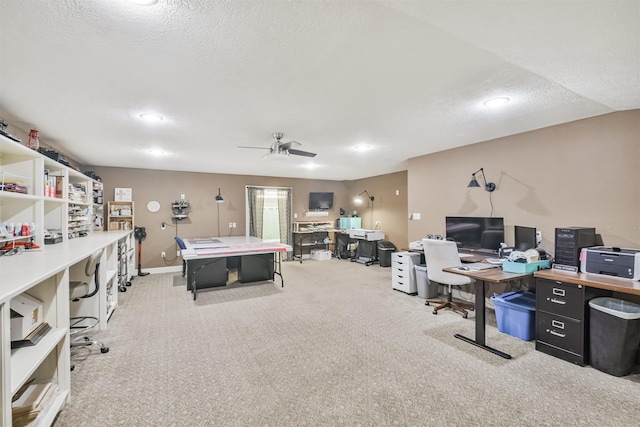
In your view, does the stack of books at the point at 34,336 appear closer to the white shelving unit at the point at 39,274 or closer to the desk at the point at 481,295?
the white shelving unit at the point at 39,274

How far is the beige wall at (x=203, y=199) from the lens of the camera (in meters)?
6.20

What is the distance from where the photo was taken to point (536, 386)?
7.10 ft

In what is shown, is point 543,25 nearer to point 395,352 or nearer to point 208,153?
point 395,352

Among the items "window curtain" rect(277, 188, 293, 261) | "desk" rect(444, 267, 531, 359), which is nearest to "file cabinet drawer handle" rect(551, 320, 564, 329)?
"desk" rect(444, 267, 531, 359)

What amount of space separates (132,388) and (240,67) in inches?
98.1

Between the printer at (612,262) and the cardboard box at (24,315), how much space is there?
14.4 feet

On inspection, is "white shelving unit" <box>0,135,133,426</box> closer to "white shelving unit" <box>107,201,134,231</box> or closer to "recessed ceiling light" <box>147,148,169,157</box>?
"recessed ceiling light" <box>147,148,169,157</box>

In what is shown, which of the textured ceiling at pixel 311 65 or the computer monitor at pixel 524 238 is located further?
the computer monitor at pixel 524 238

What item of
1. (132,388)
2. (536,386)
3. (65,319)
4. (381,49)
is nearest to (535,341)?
(536,386)

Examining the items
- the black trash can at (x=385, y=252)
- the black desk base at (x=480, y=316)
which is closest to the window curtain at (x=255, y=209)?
the black trash can at (x=385, y=252)

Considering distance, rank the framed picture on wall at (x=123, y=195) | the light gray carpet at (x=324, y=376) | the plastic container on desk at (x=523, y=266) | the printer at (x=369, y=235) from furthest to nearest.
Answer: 1. the printer at (x=369, y=235)
2. the framed picture on wall at (x=123, y=195)
3. the plastic container on desk at (x=523, y=266)
4. the light gray carpet at (x=324, y=376)

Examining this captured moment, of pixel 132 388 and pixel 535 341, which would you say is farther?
pixel 535 341

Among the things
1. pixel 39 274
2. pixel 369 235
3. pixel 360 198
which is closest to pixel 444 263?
pixel 369 235

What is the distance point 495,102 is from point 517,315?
2.20m
